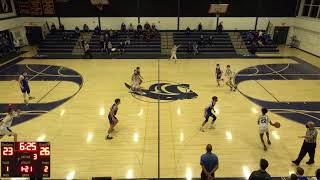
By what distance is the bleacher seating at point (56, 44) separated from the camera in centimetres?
2792

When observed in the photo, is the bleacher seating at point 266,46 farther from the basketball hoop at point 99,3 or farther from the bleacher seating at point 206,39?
the basketball hoop at point 99,3

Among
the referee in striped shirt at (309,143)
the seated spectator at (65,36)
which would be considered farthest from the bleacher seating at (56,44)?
the referee in striped shirt at (309,143)

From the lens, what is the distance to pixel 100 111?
14398 mm

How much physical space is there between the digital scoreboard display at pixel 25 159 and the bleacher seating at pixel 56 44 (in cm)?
2263

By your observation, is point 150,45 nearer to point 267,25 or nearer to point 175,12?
point 175,12

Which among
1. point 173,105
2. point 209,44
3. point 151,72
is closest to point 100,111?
point 173,105

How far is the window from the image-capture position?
27484mm

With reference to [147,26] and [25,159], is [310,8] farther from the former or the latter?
[25,159]

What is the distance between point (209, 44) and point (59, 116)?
64.1 feet

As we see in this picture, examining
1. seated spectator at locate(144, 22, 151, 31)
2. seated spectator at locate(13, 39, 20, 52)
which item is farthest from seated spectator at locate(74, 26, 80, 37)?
seated spectator at locate(144, 22, 151, 31)

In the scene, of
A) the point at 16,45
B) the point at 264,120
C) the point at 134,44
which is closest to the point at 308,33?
the point at 134,44

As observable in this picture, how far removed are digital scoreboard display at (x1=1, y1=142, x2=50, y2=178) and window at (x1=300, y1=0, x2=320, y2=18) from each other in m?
29.1

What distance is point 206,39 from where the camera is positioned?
29625mm

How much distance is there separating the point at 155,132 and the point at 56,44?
20.9 metres
